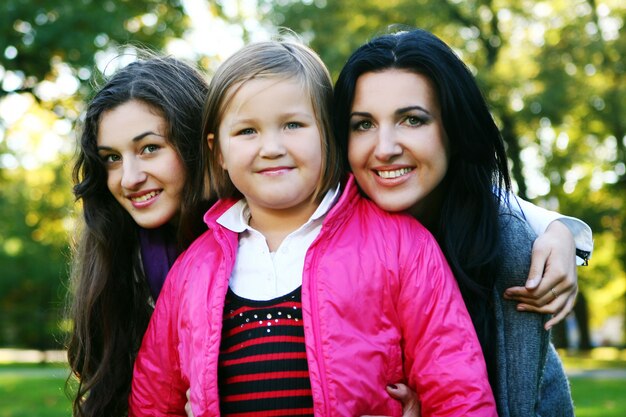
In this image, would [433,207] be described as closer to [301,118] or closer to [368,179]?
[368,179]

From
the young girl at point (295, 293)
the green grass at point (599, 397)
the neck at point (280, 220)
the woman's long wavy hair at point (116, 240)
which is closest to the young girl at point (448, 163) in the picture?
the young girl at point (295, 293)

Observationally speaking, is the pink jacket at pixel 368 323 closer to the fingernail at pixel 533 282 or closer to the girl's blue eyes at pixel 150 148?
the fingernail at pixel 533 282

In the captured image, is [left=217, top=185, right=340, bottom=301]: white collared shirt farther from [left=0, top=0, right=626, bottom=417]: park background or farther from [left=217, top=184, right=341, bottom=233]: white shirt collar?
[left=0, top=0, right=626, bottom=417]: park background

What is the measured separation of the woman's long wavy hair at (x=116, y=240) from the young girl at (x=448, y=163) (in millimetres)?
740

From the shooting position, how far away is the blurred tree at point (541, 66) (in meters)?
15.3

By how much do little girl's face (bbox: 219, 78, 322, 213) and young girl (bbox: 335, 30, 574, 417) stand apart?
0.63 feet

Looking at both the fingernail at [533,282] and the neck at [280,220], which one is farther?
the neck at [280,220]

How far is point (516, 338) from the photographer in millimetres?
2697

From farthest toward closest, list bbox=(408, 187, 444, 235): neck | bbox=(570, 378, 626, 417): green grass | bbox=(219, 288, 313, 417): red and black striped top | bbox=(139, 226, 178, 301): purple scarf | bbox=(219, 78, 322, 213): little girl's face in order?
1. bbox=(570, 378, 626, 417): green grass
2. bbox=(139, 226, 178, 301): purple scarf
3. bbox=(408, 187, 444, 235): neck
4. bbox=(219, 78, 322, 213): little girl's face
5. bbox=(219, 288, 313, 417): red and black striped top

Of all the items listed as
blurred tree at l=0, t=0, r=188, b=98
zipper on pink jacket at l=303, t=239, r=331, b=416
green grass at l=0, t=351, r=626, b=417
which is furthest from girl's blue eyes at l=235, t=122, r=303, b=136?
blurred tree at l=0, t=0, r=188, b=98

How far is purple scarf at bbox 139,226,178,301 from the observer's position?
3193 millimetres

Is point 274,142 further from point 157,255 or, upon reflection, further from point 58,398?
point 58,398

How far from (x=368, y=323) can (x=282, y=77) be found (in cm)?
91

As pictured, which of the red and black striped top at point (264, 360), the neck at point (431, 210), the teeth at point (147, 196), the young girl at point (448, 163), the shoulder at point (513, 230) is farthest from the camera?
the teeth at point (147, 196)
